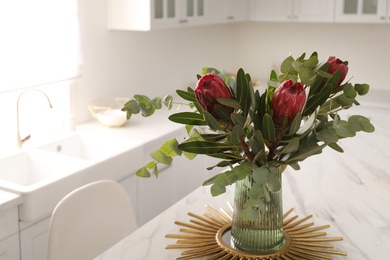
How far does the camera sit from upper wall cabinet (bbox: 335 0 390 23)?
4441mm

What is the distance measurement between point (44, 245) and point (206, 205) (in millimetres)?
1190

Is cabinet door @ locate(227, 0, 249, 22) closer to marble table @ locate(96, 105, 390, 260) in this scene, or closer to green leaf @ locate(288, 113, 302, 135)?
marble table @ locate(96, 105, 390, 260)

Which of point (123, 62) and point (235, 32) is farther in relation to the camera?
point (235, 32)

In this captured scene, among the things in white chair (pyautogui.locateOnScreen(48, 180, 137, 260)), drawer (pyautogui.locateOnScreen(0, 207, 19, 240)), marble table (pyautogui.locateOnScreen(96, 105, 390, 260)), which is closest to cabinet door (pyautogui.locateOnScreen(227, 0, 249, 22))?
marble table (pyautogui.locateOnScreen(96, 105, 390, 260))

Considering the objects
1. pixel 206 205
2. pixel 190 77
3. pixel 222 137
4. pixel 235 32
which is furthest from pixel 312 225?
pixel 235 32

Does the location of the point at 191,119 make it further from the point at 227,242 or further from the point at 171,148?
the point at 227,242

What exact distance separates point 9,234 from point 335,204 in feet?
4.58

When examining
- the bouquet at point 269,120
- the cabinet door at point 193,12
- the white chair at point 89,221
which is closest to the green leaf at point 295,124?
the bouquet at point 269,120

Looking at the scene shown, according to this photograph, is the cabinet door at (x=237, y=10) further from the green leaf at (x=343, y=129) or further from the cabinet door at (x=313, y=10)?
the green leaf at (x=343, y=129)

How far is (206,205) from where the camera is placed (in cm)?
195

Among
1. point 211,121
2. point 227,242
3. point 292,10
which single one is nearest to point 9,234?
point 227,242

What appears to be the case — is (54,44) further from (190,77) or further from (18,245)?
(190,77)

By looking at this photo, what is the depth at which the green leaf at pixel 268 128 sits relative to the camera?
4.53 feet

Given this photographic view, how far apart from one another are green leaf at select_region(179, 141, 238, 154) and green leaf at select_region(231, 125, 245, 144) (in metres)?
0.08
